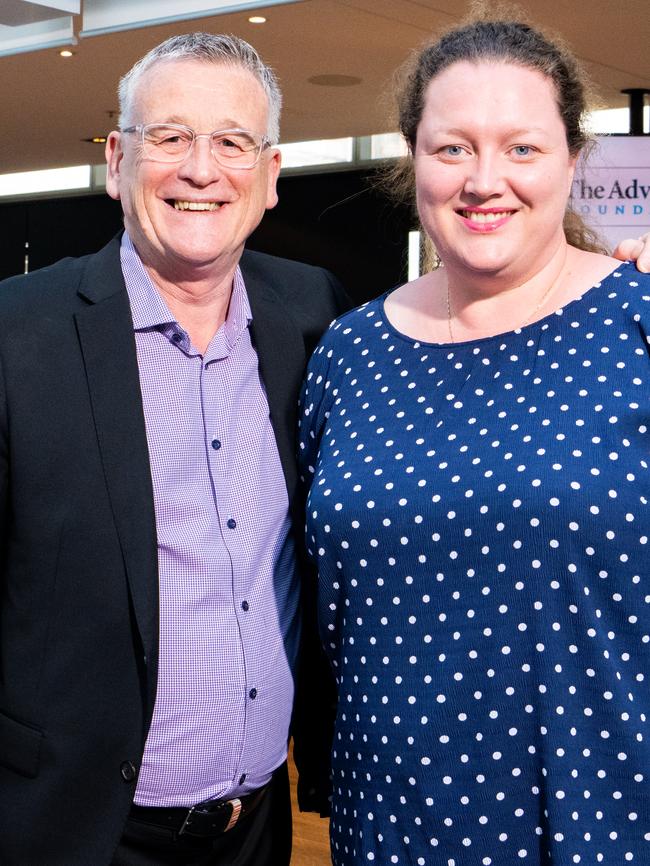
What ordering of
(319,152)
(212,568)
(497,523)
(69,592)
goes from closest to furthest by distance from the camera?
1. (497,523)
2. (69,592)
3. (212,568)
4. (319,152)

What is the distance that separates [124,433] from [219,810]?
62 cm

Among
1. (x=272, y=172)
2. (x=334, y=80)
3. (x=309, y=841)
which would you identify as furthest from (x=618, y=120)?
(x=272, y=172)

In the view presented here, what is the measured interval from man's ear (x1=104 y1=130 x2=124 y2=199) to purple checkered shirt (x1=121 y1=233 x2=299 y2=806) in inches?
5.0

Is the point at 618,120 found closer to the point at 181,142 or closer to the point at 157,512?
the point at 181,142

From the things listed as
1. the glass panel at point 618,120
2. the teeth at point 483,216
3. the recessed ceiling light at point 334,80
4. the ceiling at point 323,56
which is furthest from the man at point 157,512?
the glass panel at point 618,120

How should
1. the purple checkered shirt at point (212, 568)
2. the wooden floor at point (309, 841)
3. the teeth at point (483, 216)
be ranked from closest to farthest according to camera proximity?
1. the teeth at point (483, 216)
2. the purple checkered shirt at point (212, 568)
3. the wooden floor at point (309, 841)

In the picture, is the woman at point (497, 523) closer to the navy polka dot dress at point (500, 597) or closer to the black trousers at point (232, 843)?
the navy polka dot dress at point (500, 597)

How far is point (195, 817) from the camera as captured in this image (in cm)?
185

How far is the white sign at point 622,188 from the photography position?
5902 millimetres

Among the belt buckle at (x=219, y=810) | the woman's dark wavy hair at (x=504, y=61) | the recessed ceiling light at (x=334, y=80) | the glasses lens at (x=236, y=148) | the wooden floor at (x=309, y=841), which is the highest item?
the recessed ceiling light at (x=334, y=80)

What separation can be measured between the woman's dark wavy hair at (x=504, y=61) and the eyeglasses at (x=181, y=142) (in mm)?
272

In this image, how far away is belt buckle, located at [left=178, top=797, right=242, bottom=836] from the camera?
184 centimetres

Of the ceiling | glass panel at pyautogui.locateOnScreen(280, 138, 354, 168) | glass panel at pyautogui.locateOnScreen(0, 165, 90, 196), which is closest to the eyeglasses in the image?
the ceiling

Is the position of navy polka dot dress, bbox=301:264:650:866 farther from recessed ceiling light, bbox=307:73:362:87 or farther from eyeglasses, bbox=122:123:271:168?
recessed ceiling light, bbox=307:73:362:87
